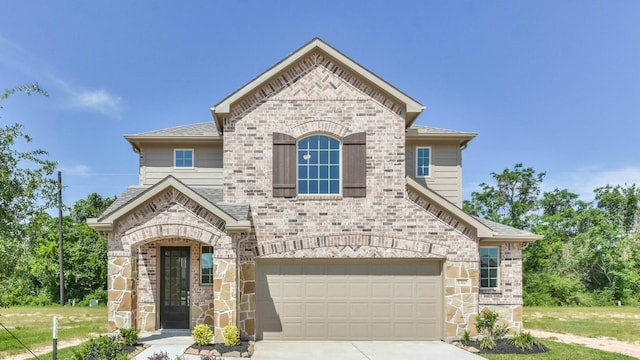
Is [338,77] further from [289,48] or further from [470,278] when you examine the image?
[470,278]

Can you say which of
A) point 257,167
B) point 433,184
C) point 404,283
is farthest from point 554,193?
point 257,167

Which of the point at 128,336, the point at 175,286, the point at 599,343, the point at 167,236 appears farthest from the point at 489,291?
the point at 128,336

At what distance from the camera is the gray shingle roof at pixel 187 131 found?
50.9 feet

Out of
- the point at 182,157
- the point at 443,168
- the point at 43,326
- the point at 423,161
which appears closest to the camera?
the point at 182,157

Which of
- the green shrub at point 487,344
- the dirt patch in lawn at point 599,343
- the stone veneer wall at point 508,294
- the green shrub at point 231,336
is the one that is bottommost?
the dirt patch in lawn at point 599,343

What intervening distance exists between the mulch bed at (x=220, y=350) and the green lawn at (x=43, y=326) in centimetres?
451

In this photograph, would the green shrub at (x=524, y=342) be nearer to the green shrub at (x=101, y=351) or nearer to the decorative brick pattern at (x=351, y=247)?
the decorative brick pattern at (x=351, y=247)

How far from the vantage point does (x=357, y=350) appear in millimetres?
11875

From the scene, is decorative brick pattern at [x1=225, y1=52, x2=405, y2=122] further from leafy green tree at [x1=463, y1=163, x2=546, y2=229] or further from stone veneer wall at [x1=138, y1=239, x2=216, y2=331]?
leafy green tree at [x1=463, y1=163, x2=546, y2=229]

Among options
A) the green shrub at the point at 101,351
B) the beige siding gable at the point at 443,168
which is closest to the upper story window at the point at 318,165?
the beige siding gable at the point at 443,168

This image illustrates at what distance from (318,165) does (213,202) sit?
3098 mm

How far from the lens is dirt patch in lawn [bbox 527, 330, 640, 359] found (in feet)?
41.7

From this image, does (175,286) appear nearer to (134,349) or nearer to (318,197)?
(134,349)

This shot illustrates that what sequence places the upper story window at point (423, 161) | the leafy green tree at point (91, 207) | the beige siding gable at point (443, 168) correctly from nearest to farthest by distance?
the beige siding gable at point (443, 168) → the upper story window at point (423, 161) → the leafy green tree at point (91, 207)
